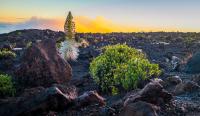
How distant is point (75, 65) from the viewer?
103 ft

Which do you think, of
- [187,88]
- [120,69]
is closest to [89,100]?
[187,88]

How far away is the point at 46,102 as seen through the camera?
50.9 ft

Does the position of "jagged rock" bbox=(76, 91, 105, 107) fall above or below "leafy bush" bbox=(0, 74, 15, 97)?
above

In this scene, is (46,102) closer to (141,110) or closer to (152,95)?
(152,95)

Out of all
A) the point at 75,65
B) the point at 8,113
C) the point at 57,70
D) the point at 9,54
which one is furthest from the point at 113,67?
the point at 9,54

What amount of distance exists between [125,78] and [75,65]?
41.0 feet

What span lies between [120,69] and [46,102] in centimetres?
482

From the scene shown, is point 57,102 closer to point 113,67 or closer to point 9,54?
point 113,67

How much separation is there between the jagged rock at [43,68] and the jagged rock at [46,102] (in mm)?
4853

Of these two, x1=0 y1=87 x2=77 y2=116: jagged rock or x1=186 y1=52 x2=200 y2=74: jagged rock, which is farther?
x1=186 y1=52 x2=200 y2=74: jagged rock

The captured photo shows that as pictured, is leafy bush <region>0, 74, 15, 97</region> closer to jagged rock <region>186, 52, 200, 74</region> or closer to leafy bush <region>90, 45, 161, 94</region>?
leafy bush <region>90, 45, 161, 94</region>

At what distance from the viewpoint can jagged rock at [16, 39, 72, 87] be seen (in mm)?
20922

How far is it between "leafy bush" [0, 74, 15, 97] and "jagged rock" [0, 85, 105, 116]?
4198 mm

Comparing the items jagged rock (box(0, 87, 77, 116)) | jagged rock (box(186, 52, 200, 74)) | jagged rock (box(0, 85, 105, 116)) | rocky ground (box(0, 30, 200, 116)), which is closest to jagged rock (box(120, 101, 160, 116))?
rocky ground (box(0, 30, 200, 116))
